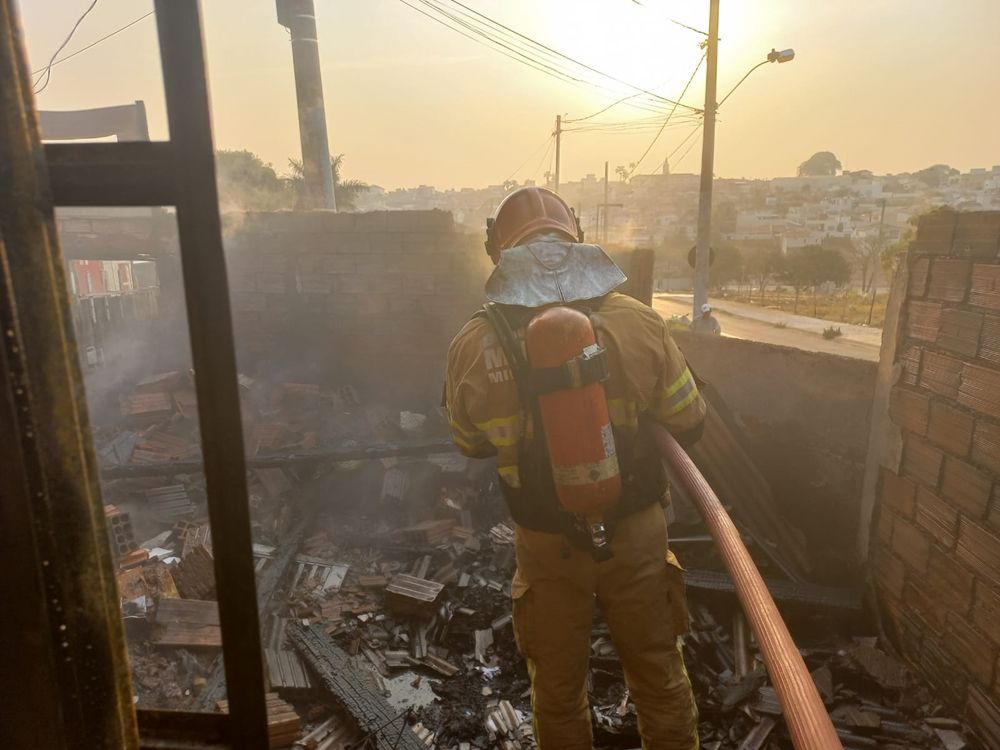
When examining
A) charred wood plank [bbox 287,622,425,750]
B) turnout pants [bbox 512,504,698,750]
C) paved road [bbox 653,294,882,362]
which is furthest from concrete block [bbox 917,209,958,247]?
paved road [bbox 653,294,882,362]

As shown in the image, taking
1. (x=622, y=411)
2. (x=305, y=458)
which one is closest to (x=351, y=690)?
(x=622, y=411)

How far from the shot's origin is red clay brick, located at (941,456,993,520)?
2.60 m

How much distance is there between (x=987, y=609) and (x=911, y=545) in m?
0.55

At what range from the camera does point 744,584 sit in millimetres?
1938

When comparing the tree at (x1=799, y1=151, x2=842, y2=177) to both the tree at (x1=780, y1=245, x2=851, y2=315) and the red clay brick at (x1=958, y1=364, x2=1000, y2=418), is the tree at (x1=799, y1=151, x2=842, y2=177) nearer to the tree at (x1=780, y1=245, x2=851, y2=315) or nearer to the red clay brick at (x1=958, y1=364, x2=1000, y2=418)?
the tree at (x1=780, y1=245, x2=851, y2=315)

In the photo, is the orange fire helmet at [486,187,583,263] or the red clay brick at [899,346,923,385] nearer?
the orange fire helmet at [486,187,583,263]

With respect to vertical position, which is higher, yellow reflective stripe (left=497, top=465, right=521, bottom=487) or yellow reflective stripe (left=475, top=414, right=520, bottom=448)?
yellow reflective stripe (left=475, top=414, right=520, bottom=448)

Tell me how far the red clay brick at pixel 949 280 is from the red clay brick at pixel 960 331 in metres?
0.08

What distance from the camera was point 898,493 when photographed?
3232 millimetres

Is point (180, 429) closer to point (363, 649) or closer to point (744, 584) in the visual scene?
point (363, 649)

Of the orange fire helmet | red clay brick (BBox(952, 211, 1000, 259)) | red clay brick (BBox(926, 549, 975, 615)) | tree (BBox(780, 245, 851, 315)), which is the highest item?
the orange fire helmet

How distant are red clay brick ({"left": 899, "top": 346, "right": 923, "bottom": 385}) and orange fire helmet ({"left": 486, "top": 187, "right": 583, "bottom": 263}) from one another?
1880mm

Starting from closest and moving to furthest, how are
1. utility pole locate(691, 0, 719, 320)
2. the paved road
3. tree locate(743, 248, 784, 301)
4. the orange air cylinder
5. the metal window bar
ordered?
the metal window bar, the orange air cylinder, utility pole locate(691, 0, 719, 320), the paved road, tree locate(743, 248, 784, 301)

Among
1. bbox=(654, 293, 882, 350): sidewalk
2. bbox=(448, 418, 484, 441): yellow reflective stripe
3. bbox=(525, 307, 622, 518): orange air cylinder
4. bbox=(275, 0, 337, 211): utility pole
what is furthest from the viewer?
bbox=(654, 293, 882, 350): sidewalk
